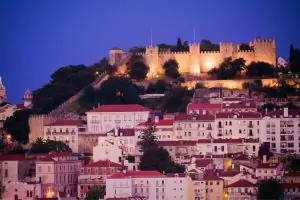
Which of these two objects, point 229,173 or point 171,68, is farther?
point 171,68

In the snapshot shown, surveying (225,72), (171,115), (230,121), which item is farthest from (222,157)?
(225,72)

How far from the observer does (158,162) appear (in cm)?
4809

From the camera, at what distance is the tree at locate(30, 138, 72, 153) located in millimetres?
52375

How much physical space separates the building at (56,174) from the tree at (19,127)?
579 cm

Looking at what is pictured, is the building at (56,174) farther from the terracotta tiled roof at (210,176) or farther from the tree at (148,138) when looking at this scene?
the terracotta tiled roof at (210,176)

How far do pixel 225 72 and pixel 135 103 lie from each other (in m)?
4.61

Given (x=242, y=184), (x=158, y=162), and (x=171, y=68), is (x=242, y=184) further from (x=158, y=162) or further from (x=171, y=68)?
(x=171, y=68)

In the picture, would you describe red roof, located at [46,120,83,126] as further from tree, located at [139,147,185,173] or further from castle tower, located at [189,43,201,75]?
castle tower, located at [189,43,201,75]

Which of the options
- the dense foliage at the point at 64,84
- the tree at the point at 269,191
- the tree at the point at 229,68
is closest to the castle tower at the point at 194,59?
the tree at the point at 229,68

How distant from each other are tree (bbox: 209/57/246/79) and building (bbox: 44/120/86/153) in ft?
26.5

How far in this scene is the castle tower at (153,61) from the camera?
62312 millimetres

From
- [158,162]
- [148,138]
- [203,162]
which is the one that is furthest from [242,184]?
[148,138]

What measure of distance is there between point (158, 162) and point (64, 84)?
14.3m

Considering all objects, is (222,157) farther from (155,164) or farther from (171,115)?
(171,115)
